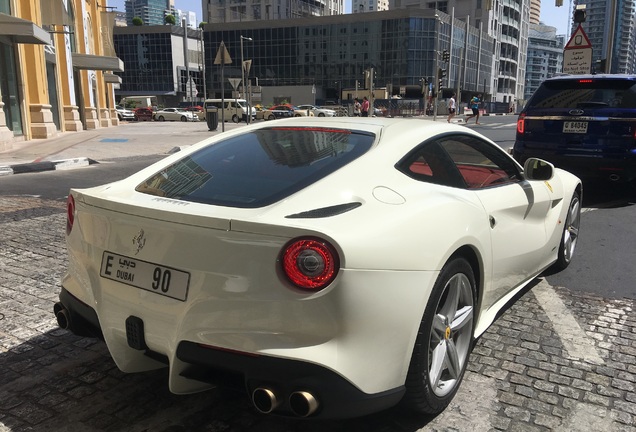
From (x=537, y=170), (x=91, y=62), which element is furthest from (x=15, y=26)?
(x=537, y=170)

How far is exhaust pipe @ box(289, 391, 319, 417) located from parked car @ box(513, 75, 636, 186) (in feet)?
22.9

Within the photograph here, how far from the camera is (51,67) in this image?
76.9 feet

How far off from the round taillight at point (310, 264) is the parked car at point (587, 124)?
6.84 m

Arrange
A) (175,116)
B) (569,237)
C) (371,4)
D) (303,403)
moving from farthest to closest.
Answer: (371,4) → (175,116) → (569,237) → (303,403)

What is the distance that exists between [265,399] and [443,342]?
1002 millimetres

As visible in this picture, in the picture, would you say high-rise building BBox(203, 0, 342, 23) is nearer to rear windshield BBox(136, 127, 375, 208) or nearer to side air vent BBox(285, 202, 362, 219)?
rear windshield BBox(136, 127, 375, 208)

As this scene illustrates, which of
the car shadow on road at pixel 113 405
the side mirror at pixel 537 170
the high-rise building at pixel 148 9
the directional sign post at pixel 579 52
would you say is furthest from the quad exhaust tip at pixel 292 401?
the high-rise building at pixel 148 9

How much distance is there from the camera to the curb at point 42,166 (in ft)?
38.0

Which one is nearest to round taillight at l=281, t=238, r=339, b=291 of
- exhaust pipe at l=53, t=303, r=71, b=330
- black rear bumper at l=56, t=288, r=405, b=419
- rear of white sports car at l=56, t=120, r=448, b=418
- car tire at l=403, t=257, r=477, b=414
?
rear of white sports car at l=56, t=120, r=448, b=418

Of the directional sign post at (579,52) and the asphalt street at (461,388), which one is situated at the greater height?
the directional sign post at (579,52)

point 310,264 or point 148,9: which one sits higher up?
point 148,9

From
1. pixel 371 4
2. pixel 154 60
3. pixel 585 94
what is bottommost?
pixel 585 94

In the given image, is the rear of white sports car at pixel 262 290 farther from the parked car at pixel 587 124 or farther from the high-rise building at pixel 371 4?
the high-rise building at pixel 371 4

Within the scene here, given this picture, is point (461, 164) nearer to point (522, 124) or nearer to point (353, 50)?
point (522, 124)
